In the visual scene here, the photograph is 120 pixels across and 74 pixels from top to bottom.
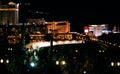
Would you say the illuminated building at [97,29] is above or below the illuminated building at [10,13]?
below

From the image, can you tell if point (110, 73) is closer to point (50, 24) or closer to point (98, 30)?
point (98, 30)

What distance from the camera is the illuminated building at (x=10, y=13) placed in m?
85.2

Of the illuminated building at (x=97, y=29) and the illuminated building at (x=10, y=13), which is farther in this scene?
the illuminated building at (x=10, y=13)

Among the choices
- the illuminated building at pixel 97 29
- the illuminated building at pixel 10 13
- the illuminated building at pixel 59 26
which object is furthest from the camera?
the illuminated building at pixel 10 13

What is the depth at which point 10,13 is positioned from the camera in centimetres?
8831

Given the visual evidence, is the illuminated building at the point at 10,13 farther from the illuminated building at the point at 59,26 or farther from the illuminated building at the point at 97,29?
the illuminated building at the point at 97,29

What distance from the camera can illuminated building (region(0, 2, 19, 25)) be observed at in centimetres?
8525

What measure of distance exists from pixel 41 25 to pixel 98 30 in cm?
2102

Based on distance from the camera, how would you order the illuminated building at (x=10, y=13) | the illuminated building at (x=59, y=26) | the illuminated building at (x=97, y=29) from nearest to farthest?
the illuminated building at (x=97, y=29), the illuminated building at (x=59, y=26), the illuminated building at (x=10, y=13)

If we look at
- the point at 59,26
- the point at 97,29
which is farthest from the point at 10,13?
the point at 97,29

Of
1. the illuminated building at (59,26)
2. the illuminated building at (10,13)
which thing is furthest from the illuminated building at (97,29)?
the illuminated building at (10,13)

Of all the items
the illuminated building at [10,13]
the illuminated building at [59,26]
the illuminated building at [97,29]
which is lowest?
the illuminated building at [59,26]

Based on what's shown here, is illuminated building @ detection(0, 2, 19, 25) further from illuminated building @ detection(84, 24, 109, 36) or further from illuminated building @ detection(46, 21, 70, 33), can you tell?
illuminated building @ detection(84, 24, 109, 36)

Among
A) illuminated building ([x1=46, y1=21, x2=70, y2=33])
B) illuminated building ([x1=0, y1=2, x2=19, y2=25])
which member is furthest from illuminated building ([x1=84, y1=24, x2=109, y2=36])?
illuminated building ([x1=0, y1=2, x2=19, y2=25])
